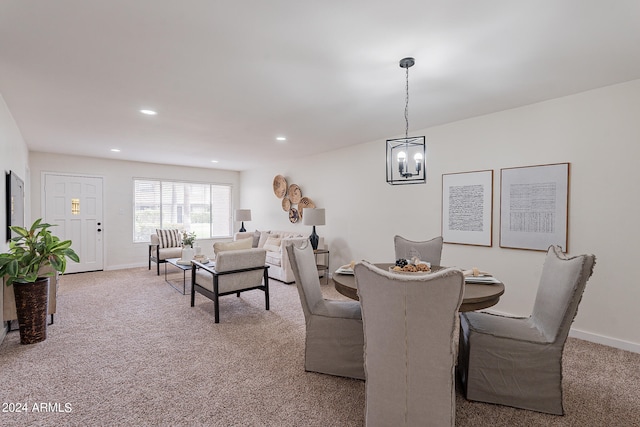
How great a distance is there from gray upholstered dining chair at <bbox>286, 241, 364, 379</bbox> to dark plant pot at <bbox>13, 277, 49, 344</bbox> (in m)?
2.56

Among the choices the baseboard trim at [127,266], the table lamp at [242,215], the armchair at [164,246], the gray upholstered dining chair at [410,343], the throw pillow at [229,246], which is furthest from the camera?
the table lamp at [242,215]

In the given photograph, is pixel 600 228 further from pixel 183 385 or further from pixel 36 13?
pixel 36 13

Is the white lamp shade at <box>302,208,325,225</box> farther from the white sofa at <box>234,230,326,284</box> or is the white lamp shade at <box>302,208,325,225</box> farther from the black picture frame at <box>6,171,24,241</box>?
the black picture frame at <box>6,171,24,241</box>

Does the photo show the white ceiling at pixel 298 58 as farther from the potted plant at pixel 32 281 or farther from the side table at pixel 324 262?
the side table at pixel 324 262

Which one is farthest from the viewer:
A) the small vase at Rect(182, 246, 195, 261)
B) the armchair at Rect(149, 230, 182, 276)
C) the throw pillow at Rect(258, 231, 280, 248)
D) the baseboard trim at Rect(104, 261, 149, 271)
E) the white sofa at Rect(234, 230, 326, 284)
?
the throw pillow at Rect(258, 231, 280, 248)

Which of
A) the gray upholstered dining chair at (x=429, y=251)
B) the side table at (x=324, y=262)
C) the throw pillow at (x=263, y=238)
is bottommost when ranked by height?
the side table at (x=324, y=262)

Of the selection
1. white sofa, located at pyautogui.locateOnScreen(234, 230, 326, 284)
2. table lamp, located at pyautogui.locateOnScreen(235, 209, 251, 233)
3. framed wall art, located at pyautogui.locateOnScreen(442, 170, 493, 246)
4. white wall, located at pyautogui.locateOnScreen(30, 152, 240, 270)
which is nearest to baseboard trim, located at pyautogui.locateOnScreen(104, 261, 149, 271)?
white wall, located at pyautogui.locateOnScreen(30, 152, 240, 270)

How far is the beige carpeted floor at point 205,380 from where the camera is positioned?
6.37ft

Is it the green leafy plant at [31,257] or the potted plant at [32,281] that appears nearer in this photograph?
the green leafy plant at [31,257]

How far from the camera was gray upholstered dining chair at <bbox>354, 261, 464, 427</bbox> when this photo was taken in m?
1.49

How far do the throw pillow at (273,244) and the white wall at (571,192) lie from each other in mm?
1753

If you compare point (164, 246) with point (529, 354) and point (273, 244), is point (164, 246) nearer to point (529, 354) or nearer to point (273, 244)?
point (273, 244)

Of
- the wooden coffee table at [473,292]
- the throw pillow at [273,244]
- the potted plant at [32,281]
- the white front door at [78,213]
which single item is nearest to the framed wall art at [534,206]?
the wooden coffee table at [473,292]

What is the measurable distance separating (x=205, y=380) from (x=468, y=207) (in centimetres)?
337
